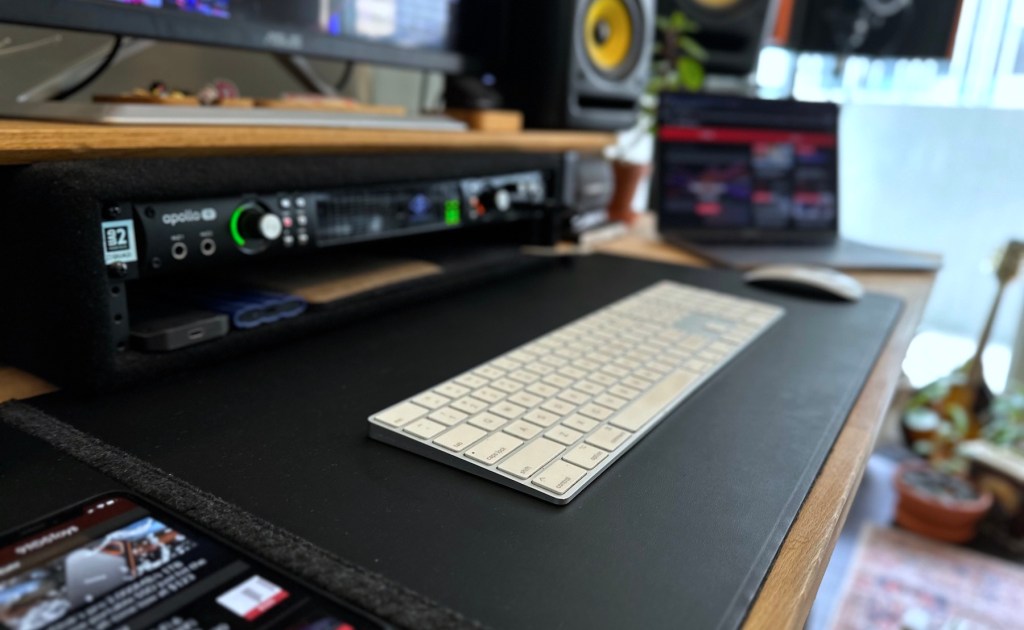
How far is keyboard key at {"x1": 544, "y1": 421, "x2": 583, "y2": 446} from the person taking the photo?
0.46m

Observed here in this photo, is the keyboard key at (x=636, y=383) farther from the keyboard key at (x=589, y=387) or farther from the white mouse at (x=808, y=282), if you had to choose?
the white mouse at (x=808, y=282)

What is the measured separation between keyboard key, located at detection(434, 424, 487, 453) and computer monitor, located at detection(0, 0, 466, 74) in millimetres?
497

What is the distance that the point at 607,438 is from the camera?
0.47 metres

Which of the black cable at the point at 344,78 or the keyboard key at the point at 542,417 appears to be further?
the black cable at the point at 344,78

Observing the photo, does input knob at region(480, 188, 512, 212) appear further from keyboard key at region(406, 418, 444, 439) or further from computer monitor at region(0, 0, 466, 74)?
keyboard key at region(406, 418, 444, 439)

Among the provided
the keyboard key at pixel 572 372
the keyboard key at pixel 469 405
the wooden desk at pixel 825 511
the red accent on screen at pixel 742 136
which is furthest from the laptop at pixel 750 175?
the keyboard key at pixel 469 405

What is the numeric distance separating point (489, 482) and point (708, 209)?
97cm

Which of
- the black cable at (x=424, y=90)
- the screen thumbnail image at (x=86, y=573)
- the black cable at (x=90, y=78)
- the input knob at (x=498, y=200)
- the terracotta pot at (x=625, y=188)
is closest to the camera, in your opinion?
the screen thumbnail image at (x=86, y=573)

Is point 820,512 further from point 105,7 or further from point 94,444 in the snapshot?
point 105,7

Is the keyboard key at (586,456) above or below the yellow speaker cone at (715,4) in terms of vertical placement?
below

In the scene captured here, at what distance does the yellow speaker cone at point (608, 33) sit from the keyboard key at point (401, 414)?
0.86 m

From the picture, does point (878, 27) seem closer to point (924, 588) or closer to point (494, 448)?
point (924, 588)

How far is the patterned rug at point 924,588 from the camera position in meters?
1.30

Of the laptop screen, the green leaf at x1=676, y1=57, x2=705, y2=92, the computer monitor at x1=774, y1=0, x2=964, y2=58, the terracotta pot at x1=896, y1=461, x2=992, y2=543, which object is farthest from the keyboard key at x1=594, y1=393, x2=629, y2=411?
the computer monitor at x1=774, y1=0, x2=964, y2=58
